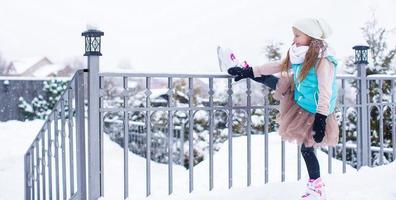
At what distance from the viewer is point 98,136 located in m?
3.14

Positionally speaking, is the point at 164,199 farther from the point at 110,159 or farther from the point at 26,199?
the point at 110,159

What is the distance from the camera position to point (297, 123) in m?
3.13

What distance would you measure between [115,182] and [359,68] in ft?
15.4

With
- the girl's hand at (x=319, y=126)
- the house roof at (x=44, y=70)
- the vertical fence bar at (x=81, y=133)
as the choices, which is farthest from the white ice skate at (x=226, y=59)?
the house roof at (x=44, y=70)

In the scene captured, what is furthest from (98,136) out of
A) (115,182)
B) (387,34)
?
(387,34)

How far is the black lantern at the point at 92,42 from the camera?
312 cm

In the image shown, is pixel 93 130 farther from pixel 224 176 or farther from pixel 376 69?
pixel 376 69

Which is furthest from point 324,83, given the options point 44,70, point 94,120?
point 44,70

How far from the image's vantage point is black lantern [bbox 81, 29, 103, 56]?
3125 mm

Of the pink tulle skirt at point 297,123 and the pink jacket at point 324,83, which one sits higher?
the pink jacket at point 324,83

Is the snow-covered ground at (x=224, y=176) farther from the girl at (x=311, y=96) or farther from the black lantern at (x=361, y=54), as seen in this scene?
the black lantern at (x=361, y=54)

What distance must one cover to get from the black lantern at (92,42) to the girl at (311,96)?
1.34 meters

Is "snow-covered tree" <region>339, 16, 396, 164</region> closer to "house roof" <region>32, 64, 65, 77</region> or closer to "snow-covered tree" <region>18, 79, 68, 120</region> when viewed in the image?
"snow-covered tree" <region>18, 79, 68, 120</region>

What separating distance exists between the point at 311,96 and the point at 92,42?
5.06ft
